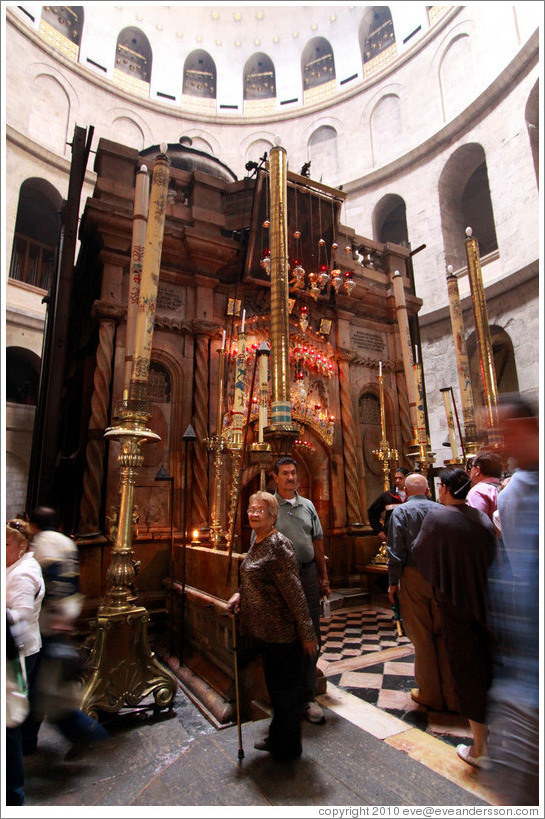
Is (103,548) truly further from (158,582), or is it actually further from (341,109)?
(341,109)

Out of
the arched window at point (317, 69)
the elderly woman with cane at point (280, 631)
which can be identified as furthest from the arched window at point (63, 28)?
the elderly woman with cane at point (280, 631)

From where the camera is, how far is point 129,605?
343 cm

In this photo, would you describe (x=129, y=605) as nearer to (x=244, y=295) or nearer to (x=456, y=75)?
(x=244, y=295)

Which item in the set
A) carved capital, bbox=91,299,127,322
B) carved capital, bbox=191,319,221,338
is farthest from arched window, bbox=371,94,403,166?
carved capital, bbox=91,299,127,322

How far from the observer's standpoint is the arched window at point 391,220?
16.2 meters

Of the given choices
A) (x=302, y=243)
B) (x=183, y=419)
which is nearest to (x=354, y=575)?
(x=183, y=419)

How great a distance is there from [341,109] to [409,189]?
548 centimetres

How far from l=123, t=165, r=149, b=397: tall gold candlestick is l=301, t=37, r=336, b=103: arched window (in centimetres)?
1793

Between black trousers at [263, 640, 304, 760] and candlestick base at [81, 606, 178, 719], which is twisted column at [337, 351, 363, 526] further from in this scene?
black trousers at [263, 640, 304, 760]

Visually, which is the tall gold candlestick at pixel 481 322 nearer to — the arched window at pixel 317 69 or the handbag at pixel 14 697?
the handbag at pixel 14 697

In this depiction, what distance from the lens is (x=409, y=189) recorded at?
49.9 ft

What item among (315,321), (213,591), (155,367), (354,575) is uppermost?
(315,321)

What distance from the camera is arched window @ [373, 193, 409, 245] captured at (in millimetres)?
16219

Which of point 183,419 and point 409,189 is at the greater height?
point 409,189
